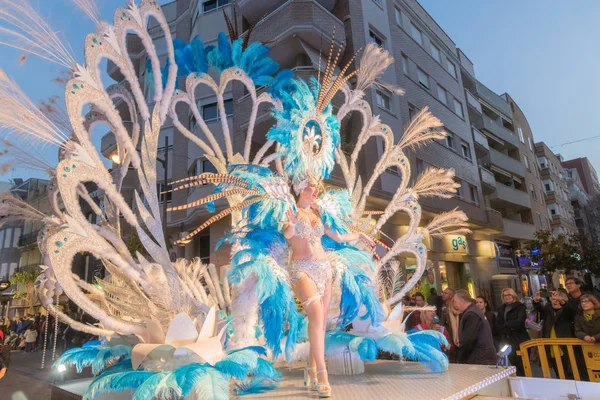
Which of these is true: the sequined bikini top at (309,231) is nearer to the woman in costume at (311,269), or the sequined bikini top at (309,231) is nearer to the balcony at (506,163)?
the woman in costume at (311,269)

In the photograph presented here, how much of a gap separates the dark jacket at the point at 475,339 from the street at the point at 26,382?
21.3 ft

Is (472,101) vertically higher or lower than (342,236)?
higher

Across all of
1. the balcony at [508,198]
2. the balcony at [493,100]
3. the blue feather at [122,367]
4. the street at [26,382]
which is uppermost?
the balcony at [493,100]

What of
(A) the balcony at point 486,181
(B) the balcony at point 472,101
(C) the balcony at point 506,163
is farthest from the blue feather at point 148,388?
(C) the balcony at point 506,163

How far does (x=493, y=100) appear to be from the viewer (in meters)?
28.2

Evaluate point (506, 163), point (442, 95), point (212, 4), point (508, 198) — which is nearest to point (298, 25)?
point (212, 4)

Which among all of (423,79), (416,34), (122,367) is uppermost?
(416,34)

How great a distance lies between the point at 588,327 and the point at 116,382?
4577mm

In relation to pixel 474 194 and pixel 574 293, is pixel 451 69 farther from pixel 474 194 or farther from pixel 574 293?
pixel 574 293

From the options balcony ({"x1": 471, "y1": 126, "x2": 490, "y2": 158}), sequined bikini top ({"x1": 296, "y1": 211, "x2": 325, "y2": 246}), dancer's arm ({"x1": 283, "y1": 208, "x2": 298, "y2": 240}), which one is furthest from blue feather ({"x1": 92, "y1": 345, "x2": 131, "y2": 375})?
balcony ({"x1": 471, "y1": 126, "x2": 490, "y2": 158})

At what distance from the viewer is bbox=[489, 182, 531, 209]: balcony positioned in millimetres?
24127

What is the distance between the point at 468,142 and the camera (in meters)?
21.0

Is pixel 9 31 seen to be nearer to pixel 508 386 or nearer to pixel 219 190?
pixel 219 190

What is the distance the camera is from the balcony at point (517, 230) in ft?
77.2
